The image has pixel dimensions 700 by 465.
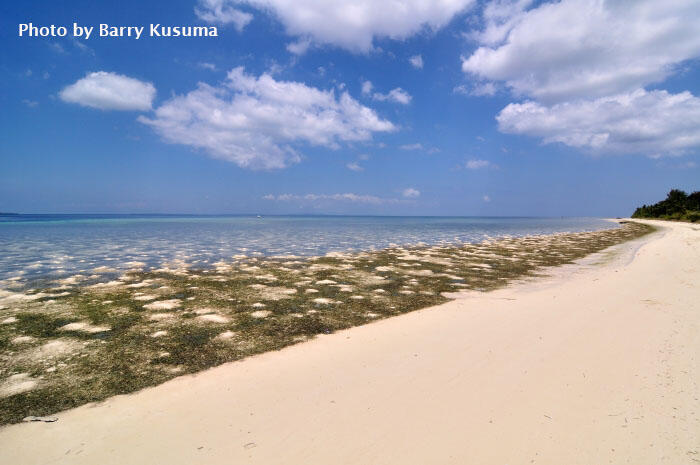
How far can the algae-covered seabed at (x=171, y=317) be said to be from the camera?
13.7 feet

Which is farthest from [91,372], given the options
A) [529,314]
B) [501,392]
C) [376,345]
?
[529,314]

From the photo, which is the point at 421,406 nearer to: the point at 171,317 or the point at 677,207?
the point at 171,317

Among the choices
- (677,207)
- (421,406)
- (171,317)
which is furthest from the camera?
(677,207)

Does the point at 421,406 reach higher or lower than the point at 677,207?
lower

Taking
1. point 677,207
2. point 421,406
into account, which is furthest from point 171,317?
point 677,207

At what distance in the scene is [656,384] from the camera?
3809mm

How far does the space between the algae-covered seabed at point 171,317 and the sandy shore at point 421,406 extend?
55 cm

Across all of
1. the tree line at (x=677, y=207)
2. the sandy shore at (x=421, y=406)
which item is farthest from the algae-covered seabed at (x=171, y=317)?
the tree line at (x=677, y=207)

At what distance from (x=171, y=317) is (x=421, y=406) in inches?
214

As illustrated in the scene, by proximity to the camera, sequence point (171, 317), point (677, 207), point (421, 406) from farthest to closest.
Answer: point (677, 207), point (171, 317), point (421, 406)

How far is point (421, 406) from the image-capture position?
3.48 meters

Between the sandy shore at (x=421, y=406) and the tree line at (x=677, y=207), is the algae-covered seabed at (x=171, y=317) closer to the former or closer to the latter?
→ the sandy shore at (x=421, y=406)

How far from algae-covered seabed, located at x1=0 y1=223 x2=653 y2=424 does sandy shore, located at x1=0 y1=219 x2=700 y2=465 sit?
0.55m

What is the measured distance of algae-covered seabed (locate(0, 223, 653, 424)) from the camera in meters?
4.16
